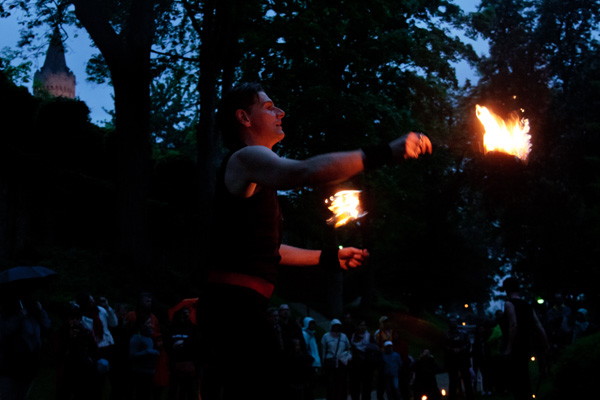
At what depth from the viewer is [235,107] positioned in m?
3.91

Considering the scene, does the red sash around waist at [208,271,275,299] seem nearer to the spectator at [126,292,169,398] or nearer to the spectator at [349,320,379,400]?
the spectator at [126,292,169,398]

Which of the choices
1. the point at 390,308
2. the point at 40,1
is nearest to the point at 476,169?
the point at 390,308

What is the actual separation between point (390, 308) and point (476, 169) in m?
11.1

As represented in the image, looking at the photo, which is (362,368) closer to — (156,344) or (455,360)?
(455,360)

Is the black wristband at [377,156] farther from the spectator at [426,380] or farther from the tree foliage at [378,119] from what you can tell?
the tree foliage at [378,119]

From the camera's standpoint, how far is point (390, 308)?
4334cm

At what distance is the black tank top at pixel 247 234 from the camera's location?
3428 millimetres

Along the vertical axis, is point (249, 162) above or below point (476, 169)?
below

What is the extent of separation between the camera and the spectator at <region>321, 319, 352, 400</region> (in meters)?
14.6

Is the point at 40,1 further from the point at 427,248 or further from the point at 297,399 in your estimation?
the point at 427,248

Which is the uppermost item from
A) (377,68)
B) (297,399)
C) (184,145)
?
(184,145)

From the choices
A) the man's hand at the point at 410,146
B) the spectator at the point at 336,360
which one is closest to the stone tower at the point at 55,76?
the spectator at the point at 336,360

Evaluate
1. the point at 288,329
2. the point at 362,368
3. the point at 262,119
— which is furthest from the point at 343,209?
the point at 362,368

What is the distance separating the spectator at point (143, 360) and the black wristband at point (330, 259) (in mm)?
7973
